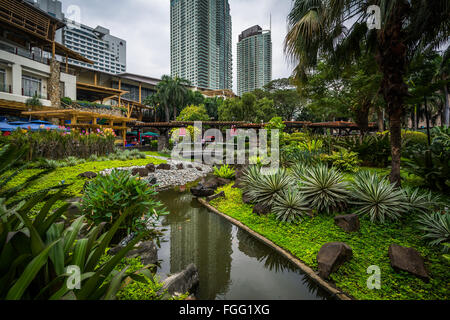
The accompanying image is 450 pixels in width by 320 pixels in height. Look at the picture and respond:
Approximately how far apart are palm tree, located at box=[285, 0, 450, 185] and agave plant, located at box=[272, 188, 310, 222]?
2234mm

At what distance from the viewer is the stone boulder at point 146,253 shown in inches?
126

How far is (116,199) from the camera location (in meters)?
3.60

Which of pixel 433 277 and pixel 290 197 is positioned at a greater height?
pixel 290 197

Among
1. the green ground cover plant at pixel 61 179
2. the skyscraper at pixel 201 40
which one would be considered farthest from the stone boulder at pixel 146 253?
the skyscraper at pixel 201 40

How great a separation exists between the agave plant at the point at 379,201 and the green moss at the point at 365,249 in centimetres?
20

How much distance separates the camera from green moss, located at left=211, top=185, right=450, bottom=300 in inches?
106

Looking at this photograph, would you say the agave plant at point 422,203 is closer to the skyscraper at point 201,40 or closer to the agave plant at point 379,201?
the agave plant at point 379,201

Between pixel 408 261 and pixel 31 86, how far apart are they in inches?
1140

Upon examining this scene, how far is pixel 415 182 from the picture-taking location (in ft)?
18.4

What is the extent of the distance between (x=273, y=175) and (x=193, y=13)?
278 feet

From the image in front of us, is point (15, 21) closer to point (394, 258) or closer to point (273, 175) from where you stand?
point (273, 175)

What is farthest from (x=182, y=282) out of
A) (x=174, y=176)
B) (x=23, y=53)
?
(x=23, y=53)

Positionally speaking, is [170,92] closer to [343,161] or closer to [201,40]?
[343,161]
